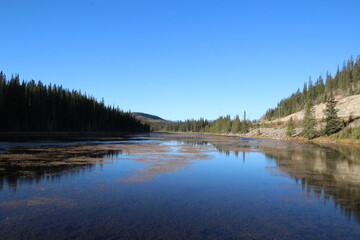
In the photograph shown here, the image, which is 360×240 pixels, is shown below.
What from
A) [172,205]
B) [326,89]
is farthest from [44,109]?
[326,89]

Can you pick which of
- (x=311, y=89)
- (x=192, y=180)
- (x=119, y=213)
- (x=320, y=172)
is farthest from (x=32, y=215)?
(x=311, y=89)

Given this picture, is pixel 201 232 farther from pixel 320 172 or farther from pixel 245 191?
pixel 320 172

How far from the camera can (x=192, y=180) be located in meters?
15.5

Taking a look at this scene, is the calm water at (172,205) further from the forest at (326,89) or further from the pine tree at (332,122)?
the forest at (326,89)

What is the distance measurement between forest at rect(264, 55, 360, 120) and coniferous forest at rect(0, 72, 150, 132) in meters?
123

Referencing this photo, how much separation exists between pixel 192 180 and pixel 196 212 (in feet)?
19.8

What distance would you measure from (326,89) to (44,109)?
513ft

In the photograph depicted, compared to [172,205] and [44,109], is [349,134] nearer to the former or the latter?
[172,205]

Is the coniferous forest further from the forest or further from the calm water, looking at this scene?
the forest

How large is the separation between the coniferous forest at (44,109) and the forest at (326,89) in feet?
402

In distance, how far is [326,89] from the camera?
515 feet

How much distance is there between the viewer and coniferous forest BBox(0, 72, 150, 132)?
76.7m

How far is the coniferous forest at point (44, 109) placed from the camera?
76.7 metres

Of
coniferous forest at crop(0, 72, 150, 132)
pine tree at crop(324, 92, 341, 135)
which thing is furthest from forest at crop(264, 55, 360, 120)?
coniferous forest at crop(0, 72, 150, 132)
